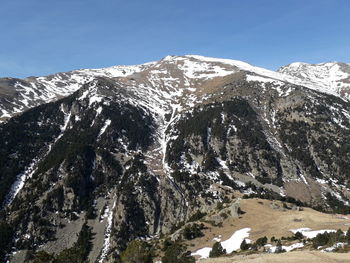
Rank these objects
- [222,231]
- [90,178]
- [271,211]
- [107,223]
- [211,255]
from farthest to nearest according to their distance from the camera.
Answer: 1. [90,178]
2. [107,223]
3. [271,211]
4. [222,231]
5. [211,255]

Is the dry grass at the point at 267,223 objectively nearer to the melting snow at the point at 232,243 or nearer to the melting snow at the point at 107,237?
the melting snow at the point at 232,243

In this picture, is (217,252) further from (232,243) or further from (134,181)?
(134,181)

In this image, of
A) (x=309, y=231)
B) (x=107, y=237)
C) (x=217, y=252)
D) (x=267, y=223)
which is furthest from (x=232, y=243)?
(x=107, y=237)

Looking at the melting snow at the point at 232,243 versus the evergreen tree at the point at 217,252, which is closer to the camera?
the evergreen tree at the point at 217,252

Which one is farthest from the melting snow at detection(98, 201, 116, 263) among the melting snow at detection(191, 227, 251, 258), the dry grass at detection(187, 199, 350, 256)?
the melting snow at detection(191, 227, 251, 258)

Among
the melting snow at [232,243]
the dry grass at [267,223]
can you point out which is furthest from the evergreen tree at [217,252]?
the dry grass at [267,223]

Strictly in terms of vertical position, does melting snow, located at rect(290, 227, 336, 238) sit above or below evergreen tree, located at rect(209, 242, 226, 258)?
above

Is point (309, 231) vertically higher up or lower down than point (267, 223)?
lower down

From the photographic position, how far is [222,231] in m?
87.5

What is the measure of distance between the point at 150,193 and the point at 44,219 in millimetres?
50106

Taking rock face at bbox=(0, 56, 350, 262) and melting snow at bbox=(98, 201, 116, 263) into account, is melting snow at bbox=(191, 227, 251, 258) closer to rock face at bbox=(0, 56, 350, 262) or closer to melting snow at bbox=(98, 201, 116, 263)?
rock face at bbox=(0, 56, 350, 262)

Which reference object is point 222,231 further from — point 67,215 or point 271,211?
point 67,215

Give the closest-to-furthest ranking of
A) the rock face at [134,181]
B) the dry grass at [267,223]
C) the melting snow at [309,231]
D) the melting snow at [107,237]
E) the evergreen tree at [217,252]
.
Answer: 1. the evergreen tree at [217,252]
2. the melting snow at [309,231]
3. the dry grass at [267,223]
4. the melting snow at [107,237]
5. the rock face at [134,181]

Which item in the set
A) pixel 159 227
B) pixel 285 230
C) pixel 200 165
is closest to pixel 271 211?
pixel 285 230
